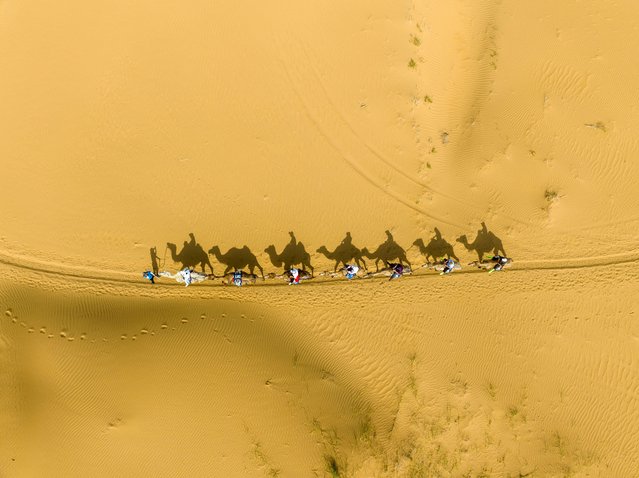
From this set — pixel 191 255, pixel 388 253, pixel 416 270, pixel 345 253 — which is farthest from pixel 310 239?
pixel 191 255

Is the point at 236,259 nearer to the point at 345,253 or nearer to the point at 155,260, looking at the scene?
the point at 155,260

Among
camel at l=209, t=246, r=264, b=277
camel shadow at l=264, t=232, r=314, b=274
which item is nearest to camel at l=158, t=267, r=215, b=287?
camel at l=209, t=246, r=264, b=277

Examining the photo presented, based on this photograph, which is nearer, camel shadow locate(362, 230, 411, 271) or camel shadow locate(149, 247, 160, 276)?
camel shadow locate(149, 247, 160, 276)

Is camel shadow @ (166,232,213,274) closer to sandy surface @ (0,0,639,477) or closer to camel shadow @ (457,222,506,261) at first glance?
sandy surface @ (0,0,639,477)

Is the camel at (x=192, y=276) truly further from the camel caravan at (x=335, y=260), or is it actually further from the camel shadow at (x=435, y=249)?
the camel shadow at (x=435, y=249)

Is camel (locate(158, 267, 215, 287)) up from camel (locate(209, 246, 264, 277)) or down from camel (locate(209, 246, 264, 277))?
down

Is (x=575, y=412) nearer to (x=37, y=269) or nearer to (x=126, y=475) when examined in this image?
(x=126, y=475)

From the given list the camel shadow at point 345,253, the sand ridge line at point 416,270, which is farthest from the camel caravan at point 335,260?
the sand ridge line at point 416,270
